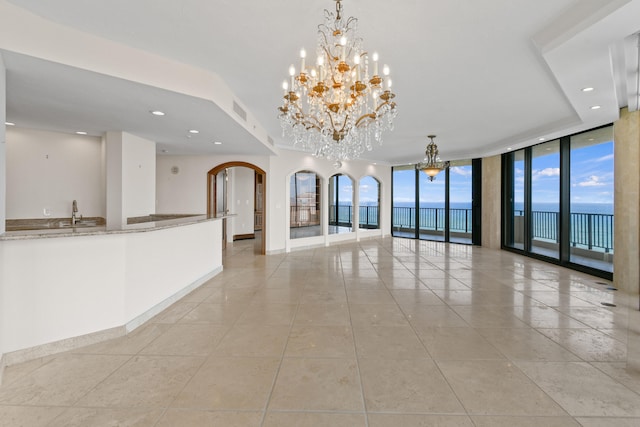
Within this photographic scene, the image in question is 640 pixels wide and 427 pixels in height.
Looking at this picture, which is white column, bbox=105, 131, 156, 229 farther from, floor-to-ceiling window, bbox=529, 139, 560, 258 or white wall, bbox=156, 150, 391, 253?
floor-to-ceiling window, bbox=529, 139, 560, 258

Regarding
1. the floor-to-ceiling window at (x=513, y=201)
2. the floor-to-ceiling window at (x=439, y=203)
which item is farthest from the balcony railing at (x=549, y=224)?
the floor-to-ceiling window at (x=513, y=201)

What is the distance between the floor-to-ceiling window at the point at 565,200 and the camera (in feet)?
19.3

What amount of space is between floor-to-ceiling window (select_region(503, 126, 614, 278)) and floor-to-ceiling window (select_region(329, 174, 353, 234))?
483cm

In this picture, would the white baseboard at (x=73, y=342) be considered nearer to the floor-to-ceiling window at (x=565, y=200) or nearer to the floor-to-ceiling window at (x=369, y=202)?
the floor-to-ceiling window at (x=565, y=200)

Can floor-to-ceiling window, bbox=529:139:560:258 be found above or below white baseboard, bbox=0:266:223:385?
above

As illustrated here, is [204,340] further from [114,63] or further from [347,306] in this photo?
[114,63]

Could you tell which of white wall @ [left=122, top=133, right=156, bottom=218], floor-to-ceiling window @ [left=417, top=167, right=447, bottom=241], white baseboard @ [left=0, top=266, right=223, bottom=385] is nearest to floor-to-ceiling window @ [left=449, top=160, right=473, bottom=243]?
floor-to-ceiling window @ [left=417, top=167, right=447, bottom=241]

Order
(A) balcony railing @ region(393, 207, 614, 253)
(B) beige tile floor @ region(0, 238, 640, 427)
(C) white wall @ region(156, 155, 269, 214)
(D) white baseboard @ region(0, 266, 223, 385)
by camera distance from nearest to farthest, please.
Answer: (B) beige tile floor @ region(0, 238, 640, 427) → (D) white baseboard @ region(0, 266, 223, 385) → (A) balcony railing @ region(393, 207, 614, 253) → (C) white wall @ region(156, 155, 269, 214)

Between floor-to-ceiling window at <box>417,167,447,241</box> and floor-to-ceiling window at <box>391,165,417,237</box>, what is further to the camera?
floor-to-ceiling window at <box>391,165,417,237</box>

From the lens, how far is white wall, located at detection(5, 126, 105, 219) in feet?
15.4

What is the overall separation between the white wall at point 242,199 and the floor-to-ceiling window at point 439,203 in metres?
5.41

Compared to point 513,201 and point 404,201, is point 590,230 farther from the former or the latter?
point 404,201

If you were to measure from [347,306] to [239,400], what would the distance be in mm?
2015

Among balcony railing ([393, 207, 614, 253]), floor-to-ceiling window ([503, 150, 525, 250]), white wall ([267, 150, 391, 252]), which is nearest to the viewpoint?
balcony railing ([393, 207, 614, 253])
